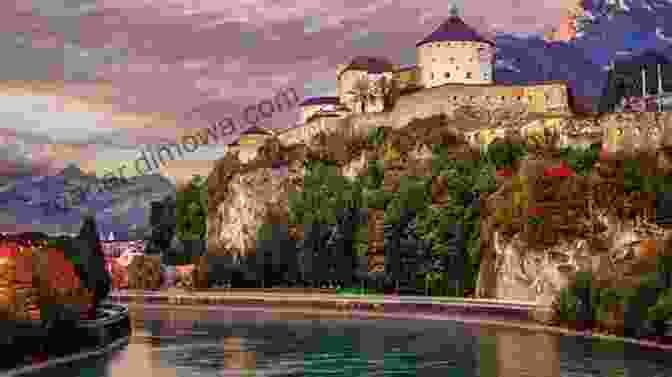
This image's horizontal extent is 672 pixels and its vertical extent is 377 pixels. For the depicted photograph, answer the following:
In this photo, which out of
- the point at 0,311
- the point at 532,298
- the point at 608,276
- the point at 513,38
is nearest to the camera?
the point at 0,311

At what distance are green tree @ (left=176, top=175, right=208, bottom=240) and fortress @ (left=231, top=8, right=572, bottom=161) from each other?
8235mm

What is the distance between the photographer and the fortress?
8019 centimetres

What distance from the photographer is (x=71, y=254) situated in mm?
56750

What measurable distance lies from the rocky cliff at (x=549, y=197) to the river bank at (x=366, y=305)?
258cm

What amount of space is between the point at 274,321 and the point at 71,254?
14136 mm

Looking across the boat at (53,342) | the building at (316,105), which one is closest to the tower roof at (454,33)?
the building at (316,105)

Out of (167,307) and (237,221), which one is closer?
(167,307)

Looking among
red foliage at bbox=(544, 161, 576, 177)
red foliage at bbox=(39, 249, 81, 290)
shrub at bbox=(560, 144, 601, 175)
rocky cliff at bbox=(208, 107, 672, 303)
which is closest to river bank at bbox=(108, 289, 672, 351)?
rocky cliff at bbox=(208, 107, 672, 303)

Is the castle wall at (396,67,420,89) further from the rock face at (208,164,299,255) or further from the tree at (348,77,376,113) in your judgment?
the rock face at (208,164,299,255)

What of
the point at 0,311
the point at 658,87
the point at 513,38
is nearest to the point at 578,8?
the point at 513,38

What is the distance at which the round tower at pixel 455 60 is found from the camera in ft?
283

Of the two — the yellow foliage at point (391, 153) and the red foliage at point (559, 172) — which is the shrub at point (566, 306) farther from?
the yellow foliage at point (391, 153)

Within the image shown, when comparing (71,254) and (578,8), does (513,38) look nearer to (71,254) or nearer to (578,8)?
(578,8)

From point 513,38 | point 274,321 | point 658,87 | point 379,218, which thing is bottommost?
point 274,321
